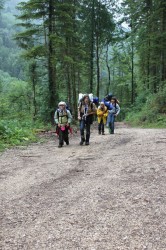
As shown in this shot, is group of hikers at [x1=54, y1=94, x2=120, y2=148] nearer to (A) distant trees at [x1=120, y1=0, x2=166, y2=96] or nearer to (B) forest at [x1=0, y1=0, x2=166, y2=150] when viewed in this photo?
(B) forest at [x1=0, y1=0, x2=166, y2=150]

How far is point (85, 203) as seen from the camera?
4691 millimetres

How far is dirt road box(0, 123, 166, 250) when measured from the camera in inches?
140

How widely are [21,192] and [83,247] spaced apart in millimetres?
2402

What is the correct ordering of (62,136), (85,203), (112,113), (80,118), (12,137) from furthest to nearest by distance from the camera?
1. (112,113)
2. (12,137)
3. (80,118)
4. (62,136)
5. (85,203)

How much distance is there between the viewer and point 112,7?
3122 centimetres

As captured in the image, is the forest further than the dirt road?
Yes

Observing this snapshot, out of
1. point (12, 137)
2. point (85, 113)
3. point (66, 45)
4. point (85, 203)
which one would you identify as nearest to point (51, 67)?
point (66, 45)

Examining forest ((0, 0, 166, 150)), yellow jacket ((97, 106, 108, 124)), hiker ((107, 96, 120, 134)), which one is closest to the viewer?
hiker ((107, 96, 120, 134))

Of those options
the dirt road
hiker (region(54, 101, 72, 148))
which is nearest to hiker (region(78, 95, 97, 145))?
hiker (region(54, 101, 72, 148))

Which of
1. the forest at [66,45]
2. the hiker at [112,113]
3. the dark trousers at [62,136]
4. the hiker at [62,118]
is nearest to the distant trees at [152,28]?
the forest at [66,45]

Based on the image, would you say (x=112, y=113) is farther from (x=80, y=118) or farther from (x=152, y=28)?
(x=152, y=28)

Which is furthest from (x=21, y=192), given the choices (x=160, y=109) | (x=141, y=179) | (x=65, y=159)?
(x=160, y=109)

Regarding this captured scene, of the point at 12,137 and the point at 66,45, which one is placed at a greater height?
the point at 66,45

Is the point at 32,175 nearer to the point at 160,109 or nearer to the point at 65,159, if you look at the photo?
the point at 65,159
